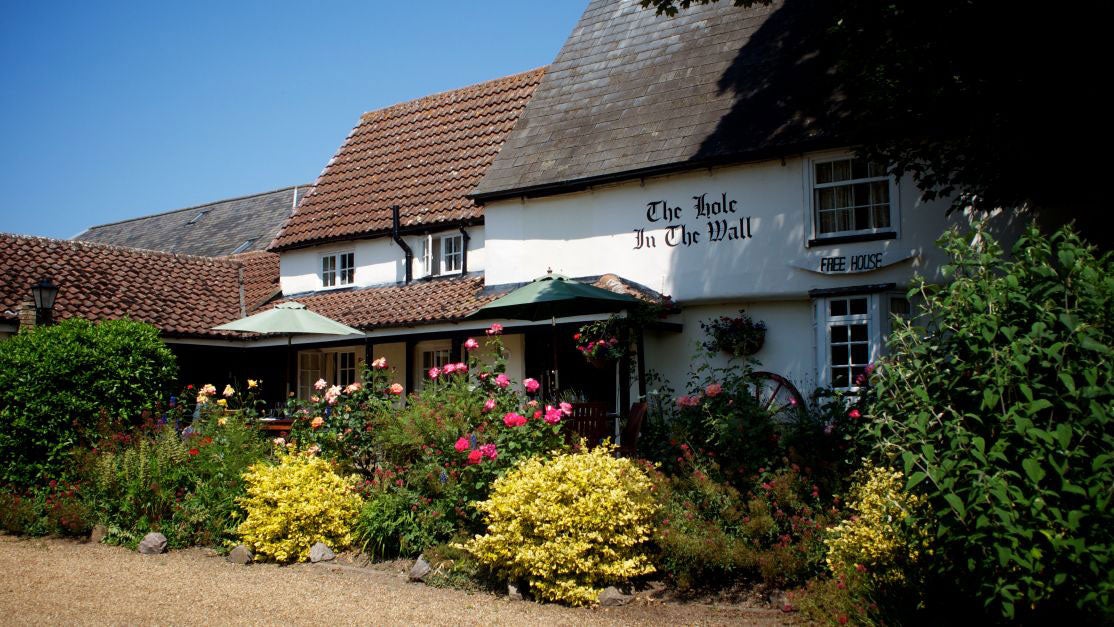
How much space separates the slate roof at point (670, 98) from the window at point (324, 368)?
6.40m

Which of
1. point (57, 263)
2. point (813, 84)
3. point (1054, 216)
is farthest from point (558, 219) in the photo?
point (57, 263)

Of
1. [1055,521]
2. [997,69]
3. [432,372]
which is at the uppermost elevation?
[997,69]

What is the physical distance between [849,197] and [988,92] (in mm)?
4641

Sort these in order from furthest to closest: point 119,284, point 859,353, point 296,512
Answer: point 119,284, point 859,353, point 296,512

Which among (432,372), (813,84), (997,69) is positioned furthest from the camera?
(813,84)

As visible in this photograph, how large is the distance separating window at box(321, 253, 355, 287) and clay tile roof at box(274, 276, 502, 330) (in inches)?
20.3

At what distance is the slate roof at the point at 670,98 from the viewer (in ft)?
46.7

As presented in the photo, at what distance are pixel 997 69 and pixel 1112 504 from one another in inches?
222

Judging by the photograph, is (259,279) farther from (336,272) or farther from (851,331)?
(851,331)

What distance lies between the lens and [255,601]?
779 cm

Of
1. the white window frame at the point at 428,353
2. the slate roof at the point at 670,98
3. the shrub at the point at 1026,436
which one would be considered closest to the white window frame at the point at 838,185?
the slate roof at the point at 670,98

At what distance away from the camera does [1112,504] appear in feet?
14.9

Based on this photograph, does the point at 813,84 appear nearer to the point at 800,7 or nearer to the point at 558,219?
the point at 800,7

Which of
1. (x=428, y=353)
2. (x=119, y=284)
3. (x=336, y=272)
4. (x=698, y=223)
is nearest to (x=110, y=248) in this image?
(x=119, y=284)
